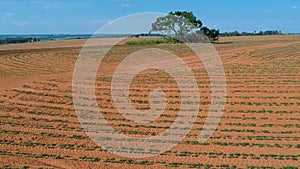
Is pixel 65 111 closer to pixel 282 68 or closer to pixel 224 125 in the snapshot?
pixel 224 125

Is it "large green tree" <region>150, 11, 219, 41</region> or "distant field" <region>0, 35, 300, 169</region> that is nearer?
"distant field" <region>0, 35, 300, 169</region>

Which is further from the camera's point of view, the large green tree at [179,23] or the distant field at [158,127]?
the large green tree at [179,23]

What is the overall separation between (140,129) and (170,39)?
60.1 metres

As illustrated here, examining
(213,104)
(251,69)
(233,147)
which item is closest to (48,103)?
(213,104)

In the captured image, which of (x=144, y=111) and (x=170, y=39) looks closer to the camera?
(x=144, y=111)

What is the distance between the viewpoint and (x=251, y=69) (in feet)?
93.1

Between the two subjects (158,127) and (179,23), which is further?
(179,23)

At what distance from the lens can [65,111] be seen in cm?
1614

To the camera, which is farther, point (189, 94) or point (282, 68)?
point (282, 68)

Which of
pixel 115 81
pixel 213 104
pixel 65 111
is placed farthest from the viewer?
pixel 115 81

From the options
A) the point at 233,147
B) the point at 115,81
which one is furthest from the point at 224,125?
the point at 115,81

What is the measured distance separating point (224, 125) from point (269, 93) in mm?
6105

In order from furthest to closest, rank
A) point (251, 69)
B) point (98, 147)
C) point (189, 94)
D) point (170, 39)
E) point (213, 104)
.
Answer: point (170, 39) < point (251, 69) < point (189, 94) < point (213, 104) < point (98, 147)

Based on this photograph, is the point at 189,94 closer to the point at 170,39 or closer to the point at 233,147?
the point at 233,147
